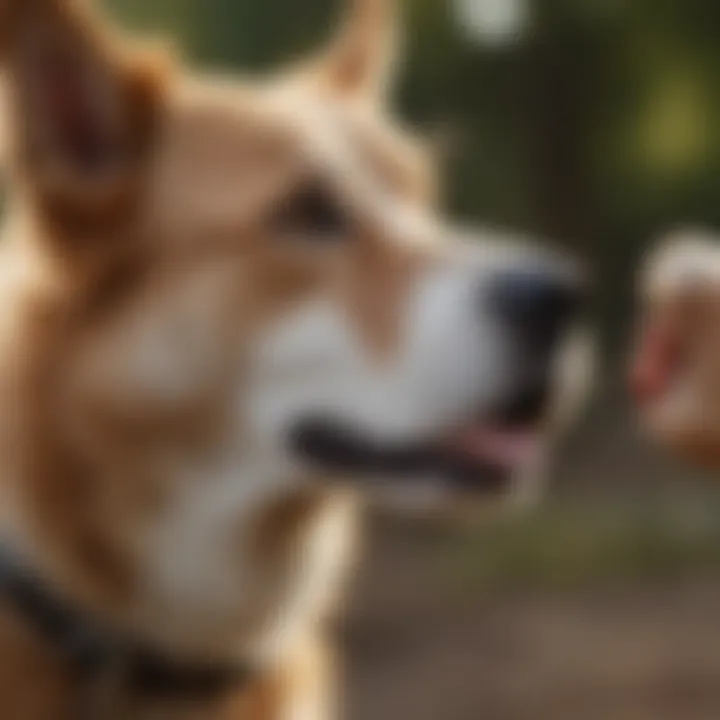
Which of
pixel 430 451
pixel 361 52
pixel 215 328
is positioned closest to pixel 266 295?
pixel 215 328

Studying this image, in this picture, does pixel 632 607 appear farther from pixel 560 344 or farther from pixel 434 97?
pixel 560 344

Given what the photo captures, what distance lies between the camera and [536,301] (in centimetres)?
105

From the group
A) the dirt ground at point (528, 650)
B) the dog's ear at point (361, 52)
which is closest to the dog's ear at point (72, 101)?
the dog's ear at point (361, 52)

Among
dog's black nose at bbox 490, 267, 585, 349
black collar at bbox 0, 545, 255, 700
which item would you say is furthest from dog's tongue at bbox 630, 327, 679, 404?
black collar at bbox 0, 545, 255, 700

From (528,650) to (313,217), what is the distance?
1232mm

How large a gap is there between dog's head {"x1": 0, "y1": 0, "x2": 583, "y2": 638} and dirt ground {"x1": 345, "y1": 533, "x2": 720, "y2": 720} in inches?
39.6

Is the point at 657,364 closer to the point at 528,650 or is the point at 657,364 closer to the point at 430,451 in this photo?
the point at 430,451

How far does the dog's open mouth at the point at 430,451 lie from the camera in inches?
42.7

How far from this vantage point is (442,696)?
6.83 feet

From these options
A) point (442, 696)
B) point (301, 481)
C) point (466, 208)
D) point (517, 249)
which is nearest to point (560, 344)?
point (517, 249)

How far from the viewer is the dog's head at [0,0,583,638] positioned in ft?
3.47

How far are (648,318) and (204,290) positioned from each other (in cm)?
39

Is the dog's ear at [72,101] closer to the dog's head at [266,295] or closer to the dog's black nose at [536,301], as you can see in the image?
the dog's head at [266,295]

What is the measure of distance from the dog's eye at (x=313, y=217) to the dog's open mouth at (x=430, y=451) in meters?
0.12
